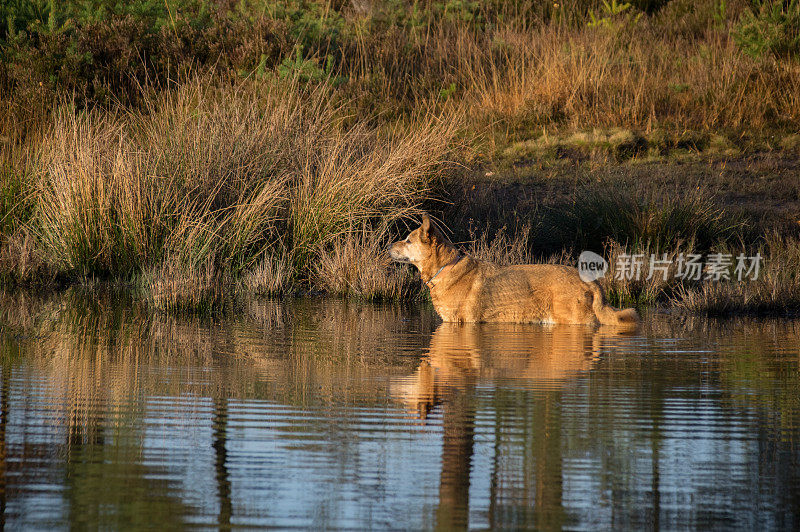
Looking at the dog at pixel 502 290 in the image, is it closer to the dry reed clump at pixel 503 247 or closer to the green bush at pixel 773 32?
the dry reed clump at pixel 503 247

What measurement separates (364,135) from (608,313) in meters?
5.80

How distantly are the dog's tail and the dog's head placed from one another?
6.13 feet

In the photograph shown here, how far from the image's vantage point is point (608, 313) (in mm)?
11398

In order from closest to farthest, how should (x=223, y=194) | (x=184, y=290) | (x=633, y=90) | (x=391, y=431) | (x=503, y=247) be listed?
(x=391, y=431) → (x=184, y=290) → (x=223, y=194) → (x=503, y=247) → (x=633, y=90)

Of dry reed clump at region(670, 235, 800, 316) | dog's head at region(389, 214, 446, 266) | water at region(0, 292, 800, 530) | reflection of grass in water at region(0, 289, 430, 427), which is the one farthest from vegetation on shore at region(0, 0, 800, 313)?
water at region(0, 292, 800, 530)

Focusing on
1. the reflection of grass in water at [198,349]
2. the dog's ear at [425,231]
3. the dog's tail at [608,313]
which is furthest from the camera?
the dog's ear at [425,231]

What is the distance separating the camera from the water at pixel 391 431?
192 inches

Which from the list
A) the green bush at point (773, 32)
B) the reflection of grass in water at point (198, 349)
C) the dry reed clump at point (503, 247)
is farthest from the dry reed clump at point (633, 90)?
the reflection of grass in water at point (198, 349)

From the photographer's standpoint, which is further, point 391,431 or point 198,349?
point 198,349

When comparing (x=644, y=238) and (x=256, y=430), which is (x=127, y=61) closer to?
(x=644, y=238)

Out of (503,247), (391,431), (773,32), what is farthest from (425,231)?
(773,32)

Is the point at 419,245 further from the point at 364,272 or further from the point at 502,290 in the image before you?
the point at 364,272

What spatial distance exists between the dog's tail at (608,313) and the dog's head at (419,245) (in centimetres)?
187

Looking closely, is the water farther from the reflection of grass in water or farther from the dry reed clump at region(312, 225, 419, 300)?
the dry reed clump at region(312, 225, 419, 300)
